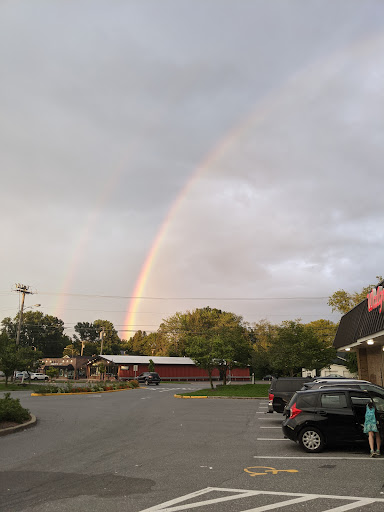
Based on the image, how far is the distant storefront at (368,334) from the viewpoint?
2140 cm

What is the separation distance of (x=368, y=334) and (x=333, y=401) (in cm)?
1228

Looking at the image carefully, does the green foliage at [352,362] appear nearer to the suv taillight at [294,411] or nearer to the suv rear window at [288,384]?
the suv rear window at [288,384]

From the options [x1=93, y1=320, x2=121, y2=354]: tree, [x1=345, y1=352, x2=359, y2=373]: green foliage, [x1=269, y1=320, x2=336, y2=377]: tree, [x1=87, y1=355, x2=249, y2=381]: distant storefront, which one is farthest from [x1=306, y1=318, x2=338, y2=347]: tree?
[x1=93, y1=320, x2=121, y2=354]: tree

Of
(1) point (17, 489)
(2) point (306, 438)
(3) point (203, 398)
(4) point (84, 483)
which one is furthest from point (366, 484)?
(3) point (203, 398)

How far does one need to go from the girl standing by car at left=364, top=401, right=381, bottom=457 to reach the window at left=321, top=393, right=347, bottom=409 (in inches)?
40.1

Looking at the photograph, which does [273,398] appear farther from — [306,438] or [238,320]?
[238,320]

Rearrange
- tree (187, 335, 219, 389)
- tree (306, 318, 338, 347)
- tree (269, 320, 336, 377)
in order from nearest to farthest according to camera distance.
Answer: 1. tree (269, 320, 336, 377)
2. tree (187, 335, 219, 389)
3. tree (306, 318, 338, 347)

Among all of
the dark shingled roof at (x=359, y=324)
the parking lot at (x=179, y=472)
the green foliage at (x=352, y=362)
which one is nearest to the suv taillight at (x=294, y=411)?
the parking lot at (x=179, y=472)

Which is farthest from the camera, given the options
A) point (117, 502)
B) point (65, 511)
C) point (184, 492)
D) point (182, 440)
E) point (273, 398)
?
point (273, 398)

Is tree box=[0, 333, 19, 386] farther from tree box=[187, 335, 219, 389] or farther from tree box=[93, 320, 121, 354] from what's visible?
tree box=[93, 320, 121, 354]

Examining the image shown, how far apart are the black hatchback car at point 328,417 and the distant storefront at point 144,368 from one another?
5858 centimetres

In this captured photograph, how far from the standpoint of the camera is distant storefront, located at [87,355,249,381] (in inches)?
2781

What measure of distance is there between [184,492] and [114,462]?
126 inches

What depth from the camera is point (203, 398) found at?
3288cm
